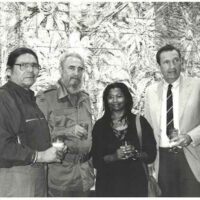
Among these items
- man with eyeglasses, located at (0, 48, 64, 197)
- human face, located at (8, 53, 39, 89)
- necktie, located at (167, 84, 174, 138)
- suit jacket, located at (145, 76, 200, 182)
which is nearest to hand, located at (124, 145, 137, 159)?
suit jacket, located at (145, 76, 200, 182)

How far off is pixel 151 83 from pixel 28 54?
35.3 inches

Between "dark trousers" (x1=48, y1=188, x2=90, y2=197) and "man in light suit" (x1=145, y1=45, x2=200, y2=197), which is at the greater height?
"man in light suit" (x1=145, y1=45, x2=200, y2=197)

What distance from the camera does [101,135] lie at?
2.31m

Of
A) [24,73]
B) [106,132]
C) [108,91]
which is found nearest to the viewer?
[24,73]

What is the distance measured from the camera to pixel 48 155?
205cm

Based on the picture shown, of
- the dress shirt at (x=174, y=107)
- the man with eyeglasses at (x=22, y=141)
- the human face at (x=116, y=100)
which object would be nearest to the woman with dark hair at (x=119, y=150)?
the human face at (x=116, y=100)

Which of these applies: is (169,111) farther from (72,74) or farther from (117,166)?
(72,74)

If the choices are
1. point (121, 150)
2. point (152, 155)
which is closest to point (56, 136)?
point (121, 150)

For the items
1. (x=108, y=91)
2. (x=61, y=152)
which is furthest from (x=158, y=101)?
(x=61, y=152)

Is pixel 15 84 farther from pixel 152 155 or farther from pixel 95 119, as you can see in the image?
pixel 152 155

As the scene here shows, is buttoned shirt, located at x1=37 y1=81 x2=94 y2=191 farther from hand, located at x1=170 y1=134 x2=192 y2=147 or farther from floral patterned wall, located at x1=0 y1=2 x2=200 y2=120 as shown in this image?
hand, located at x1=170 y1=134 x2=192 y2=147

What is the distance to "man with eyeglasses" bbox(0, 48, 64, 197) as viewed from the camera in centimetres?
193

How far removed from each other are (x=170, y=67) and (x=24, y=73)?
103cm

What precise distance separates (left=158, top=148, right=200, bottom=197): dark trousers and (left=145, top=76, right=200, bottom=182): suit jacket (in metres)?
0.03
